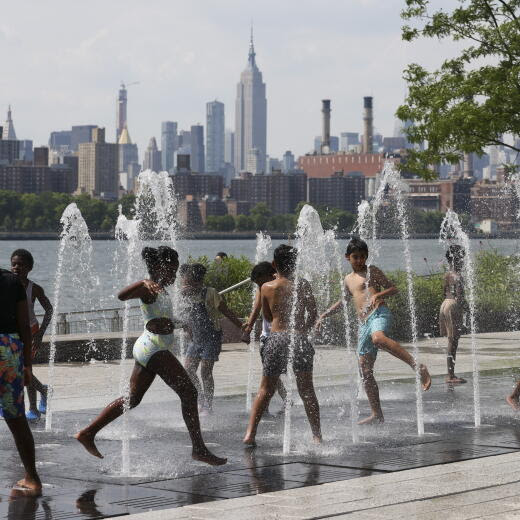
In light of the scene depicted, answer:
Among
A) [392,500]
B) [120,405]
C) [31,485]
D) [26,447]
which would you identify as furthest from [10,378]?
[392,500]

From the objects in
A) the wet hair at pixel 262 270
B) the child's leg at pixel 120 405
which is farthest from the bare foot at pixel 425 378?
the child's leg at pixel 120 405

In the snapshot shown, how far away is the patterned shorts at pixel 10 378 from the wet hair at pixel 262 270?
3056 millimetres

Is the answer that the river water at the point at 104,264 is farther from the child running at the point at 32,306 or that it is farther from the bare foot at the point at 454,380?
the child running at the point at 32,306

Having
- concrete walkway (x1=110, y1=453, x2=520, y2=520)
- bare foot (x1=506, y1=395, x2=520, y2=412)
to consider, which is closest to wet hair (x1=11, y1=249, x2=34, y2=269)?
concrete walkway (x1=110, y1=453, x2=520, y2=520)

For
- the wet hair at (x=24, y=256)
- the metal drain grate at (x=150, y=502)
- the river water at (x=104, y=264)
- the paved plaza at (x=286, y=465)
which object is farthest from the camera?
the river water at (x=104, y=264)

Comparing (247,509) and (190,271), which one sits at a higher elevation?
(190,271)

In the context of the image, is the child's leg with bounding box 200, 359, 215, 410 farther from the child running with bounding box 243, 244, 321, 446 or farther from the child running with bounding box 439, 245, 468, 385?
the child running with bounding box 439, 245, 468, 385

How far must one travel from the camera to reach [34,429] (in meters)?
10.0

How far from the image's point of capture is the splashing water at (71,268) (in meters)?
12.6

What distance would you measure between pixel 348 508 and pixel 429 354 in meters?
11.2

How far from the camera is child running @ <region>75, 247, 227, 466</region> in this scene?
809 cm

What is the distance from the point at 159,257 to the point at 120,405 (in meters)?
1.00

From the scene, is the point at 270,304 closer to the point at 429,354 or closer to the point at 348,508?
the point at 348,508


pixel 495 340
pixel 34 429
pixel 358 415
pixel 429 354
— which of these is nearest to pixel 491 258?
pixel 495 340
